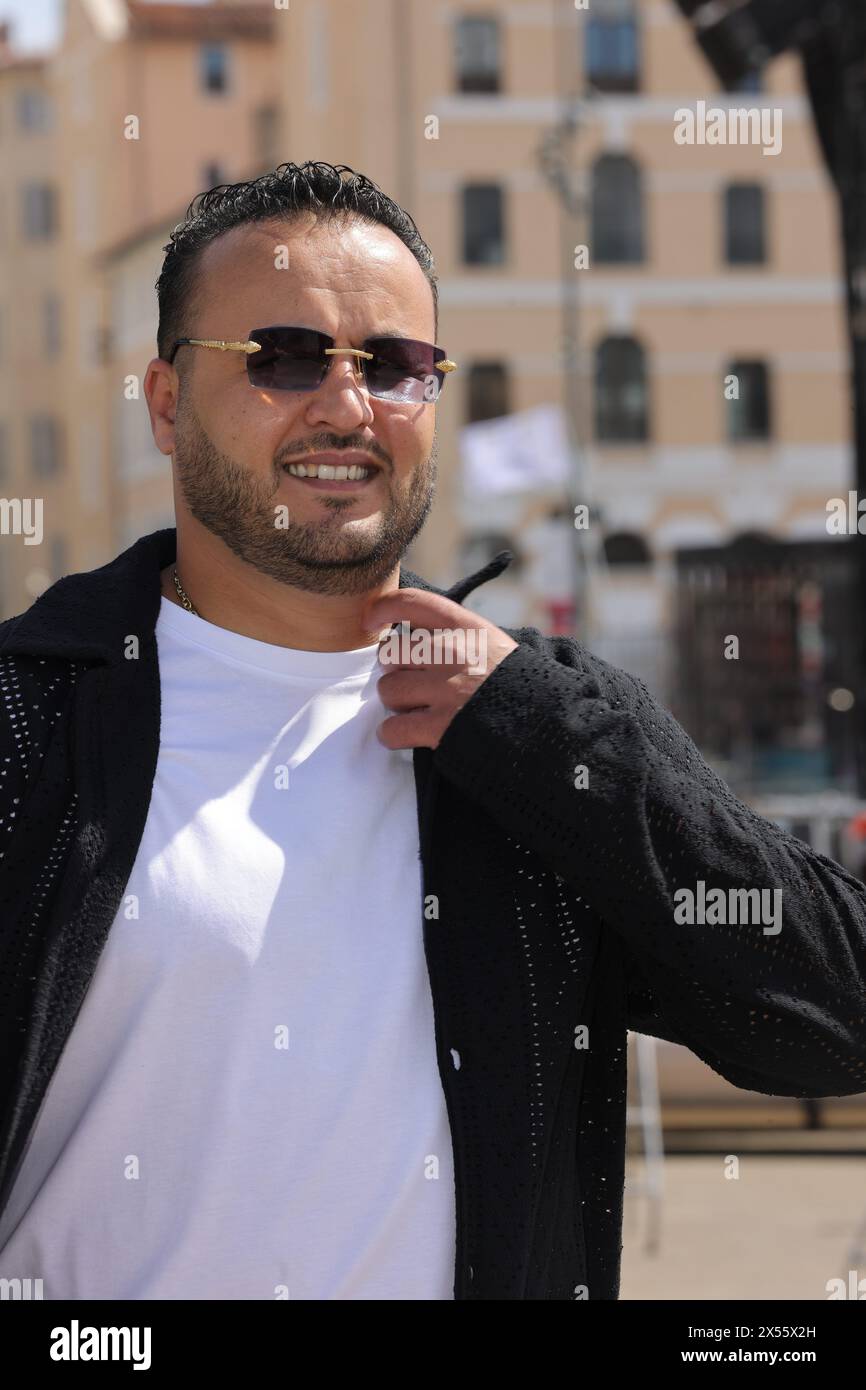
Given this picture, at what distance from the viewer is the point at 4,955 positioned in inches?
81.3

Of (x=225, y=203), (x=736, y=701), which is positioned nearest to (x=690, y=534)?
(x=736, y=701)

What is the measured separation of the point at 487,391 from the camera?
35000 millimetres

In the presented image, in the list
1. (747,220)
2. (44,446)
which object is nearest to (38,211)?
(44,446)

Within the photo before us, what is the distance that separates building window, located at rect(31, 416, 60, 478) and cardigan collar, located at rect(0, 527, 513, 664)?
55.5m

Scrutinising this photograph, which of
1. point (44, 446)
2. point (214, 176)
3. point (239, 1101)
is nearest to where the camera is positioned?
point (239, 1101)

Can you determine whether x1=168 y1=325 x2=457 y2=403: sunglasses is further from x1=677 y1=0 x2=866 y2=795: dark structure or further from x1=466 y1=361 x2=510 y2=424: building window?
x1=466 y1=361 x2=510 y2=424: building window

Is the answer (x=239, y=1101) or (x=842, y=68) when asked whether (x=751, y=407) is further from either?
(x=239, y=1101)

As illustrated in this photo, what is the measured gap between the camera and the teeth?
2322 millimetres

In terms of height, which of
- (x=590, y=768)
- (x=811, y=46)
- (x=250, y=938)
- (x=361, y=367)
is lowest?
(x=250, y=938)

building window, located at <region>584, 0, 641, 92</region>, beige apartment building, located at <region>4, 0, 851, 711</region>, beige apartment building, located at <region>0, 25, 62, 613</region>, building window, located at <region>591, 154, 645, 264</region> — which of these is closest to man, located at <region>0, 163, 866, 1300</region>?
beige apartment building, located at <region>4, 0, 851, 711</region>

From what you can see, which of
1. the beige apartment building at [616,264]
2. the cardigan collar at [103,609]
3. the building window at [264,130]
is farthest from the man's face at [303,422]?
the building window at [264,130]

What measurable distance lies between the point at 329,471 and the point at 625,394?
3324 cm

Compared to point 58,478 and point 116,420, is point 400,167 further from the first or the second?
point 58,478

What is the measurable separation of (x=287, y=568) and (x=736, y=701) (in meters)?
22.0
